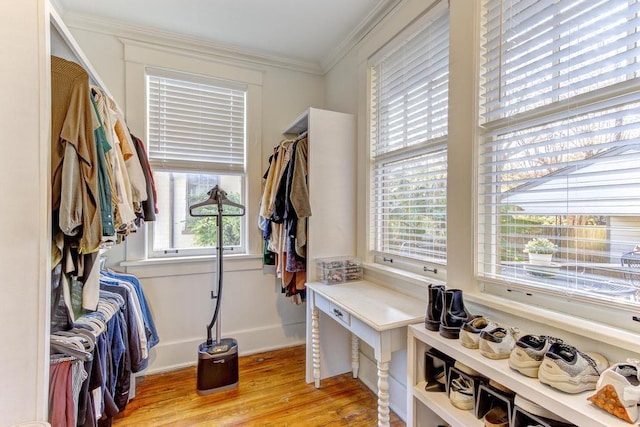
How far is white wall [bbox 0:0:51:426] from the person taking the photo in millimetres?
1047

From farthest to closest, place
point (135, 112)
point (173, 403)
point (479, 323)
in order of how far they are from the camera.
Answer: point (135, 112), point (173, 403), point (479, 323)

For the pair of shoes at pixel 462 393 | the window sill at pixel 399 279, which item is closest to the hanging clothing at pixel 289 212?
the window sill at pixel 399 279

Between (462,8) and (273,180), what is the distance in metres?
1.60

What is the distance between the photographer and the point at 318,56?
2.74m

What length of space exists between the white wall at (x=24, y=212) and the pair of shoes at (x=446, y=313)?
1513 mm

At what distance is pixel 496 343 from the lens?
1050 millimetres

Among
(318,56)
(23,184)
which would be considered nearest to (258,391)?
(23,184)

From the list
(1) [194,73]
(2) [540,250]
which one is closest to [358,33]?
(1) [194,73]

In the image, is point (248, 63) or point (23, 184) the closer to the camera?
point (23, 184)

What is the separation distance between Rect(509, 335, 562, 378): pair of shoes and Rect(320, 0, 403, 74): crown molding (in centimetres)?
198

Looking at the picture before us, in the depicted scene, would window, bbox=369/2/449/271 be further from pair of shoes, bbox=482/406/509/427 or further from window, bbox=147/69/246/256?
window, bbox=147/69/246/256

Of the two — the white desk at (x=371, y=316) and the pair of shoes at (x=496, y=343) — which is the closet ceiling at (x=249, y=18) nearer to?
the white desk at (x=371, y=316)

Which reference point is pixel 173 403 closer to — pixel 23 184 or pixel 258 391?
pixel 258 391

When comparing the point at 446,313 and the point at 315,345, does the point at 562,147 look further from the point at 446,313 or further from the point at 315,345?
the point at 315,345
